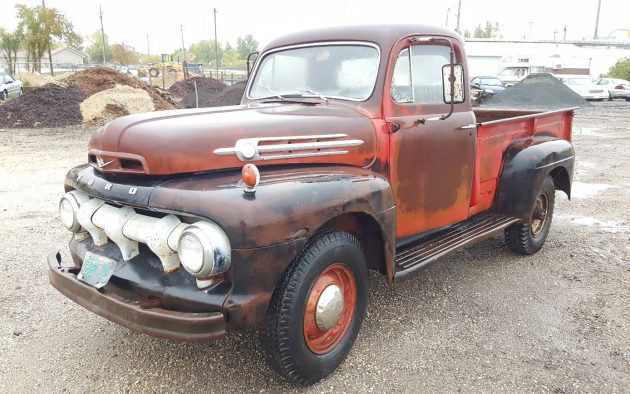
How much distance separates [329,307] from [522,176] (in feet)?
8.33

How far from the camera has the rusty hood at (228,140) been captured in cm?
266

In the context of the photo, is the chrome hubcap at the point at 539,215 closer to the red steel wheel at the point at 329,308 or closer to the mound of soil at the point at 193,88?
the red steel wheel at the point at 329,308

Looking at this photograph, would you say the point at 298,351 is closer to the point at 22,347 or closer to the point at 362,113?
the point at 362,113

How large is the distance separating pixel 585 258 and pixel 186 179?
389cm

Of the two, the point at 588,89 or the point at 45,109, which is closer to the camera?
the point at 45,109

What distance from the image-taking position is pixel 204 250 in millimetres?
2326

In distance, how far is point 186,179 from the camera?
104 inches

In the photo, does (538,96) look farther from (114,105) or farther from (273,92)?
(273,92)

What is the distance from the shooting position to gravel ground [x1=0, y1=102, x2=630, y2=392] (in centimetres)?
291

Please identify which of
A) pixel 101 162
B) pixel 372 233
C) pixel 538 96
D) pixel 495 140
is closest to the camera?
pixel 101 162

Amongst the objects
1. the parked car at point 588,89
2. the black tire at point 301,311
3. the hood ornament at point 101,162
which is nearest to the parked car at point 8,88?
the hood ornament at point 101,162

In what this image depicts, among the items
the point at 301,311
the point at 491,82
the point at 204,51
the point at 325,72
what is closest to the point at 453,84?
the point at 325,72

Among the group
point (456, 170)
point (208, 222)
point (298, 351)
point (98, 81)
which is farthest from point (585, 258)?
point (98, 81)

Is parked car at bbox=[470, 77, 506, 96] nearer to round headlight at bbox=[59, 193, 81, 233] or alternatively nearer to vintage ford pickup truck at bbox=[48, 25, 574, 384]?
vintage ford pickup truck at bbox=[48, 25, 574, 384]
